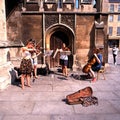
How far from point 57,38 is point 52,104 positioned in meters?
7.38

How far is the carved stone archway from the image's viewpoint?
12.2 m

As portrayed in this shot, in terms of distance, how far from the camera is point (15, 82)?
27.9ft

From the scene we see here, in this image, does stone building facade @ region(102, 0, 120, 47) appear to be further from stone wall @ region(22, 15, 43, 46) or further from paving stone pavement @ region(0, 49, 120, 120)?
paving stone pavement @ region(0, 49, 120, 120)

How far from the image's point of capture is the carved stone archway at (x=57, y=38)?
39.9 ft

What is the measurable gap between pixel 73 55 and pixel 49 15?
278cm

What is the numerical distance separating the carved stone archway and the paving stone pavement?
474cm

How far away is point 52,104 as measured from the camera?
570 centimetres

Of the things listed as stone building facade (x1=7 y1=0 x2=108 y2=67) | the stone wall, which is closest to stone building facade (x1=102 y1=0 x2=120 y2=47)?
stone building facade (x1=7 y1=0 x2=108 y2=67)

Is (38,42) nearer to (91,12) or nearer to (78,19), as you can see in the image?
(78,19)

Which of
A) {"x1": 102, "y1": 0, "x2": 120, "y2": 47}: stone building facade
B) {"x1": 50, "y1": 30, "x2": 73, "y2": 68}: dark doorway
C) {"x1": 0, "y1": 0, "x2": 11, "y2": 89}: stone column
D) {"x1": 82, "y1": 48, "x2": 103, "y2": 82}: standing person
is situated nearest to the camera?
{"x1": 0, "y1": 0, "x2": 11, "y2": 89}: stone column

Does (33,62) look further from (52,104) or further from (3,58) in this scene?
(52,104)

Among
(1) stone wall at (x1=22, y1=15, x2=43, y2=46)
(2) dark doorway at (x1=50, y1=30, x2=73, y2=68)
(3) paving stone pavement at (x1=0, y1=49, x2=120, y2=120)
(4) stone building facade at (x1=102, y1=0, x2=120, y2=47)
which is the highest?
(4) stone building facade at (x1=102, y1=0, x2=120, y2=47)

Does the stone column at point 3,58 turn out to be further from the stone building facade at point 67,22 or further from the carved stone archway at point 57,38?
the carved stone archway at point 57,38

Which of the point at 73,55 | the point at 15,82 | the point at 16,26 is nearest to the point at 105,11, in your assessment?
the point at 73,55
